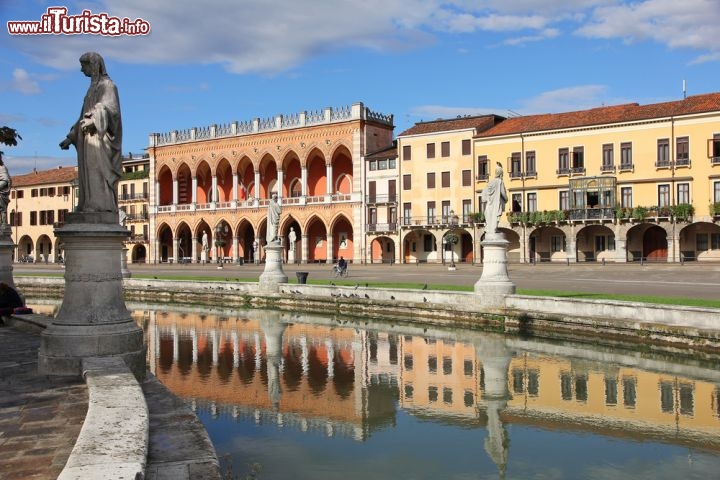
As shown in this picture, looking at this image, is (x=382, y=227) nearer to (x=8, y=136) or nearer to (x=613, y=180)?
(x=613, y=180)

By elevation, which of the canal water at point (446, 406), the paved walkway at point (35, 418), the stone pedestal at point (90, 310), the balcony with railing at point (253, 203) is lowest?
the canal water at point (446, 406)

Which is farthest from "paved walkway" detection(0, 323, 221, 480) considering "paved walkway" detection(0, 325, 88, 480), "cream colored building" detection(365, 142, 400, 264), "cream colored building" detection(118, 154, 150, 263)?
"cream colored building" detection(118, 154, 150, 263)

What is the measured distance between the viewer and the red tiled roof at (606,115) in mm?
44438

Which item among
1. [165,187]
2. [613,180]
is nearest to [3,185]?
[613,180]

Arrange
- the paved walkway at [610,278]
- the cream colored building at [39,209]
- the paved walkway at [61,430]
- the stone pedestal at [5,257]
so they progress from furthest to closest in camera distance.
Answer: the cream colored building at [39,209]
the paved walkway at [610,278]
the stone pedestal at [5,257]
the paved walkway at [61,430]

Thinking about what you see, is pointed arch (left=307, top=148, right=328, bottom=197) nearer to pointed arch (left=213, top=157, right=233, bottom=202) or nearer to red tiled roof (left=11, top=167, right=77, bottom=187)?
pointed arch (left=213, top=157, right=233, bottom=202)

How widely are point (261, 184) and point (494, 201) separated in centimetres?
4739

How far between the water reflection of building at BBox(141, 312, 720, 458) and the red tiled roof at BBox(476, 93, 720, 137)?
1338 inches

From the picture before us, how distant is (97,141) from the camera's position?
8195mm

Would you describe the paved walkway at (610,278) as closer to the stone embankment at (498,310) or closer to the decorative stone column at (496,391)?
the stone embankment at (498,310)

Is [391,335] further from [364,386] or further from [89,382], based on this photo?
[89,382]

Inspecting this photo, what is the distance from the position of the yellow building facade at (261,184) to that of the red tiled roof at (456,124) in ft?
14.1

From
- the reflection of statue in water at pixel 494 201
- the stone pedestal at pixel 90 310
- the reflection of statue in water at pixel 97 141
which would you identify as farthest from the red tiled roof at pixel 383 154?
the stone pedestal at pixel 90 310

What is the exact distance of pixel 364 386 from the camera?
1204 cm
